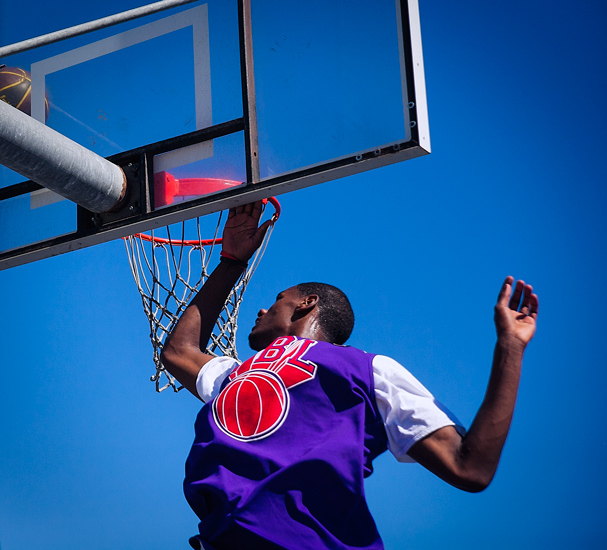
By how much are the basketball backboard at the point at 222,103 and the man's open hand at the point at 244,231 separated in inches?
10.8

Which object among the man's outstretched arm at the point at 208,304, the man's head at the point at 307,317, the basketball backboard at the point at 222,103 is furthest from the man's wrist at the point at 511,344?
the man's outstretched arm at the point at 208,304

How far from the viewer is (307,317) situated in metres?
3.82

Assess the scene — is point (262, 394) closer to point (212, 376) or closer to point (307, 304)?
point (212, 376)

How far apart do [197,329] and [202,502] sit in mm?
1203

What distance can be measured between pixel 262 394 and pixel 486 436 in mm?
882

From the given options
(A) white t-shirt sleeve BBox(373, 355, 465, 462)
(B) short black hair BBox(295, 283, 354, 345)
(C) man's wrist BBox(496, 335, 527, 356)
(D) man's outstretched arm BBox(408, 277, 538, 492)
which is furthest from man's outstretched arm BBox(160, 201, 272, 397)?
(C) man's wrist BBox(496, 335, 527, 356)

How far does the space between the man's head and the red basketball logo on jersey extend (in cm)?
52

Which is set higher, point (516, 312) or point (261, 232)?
point (261, 232)

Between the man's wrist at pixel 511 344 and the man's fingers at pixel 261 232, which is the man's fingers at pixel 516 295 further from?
the man's fingers at pixel 261 232

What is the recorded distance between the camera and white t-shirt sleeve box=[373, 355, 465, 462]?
2.78 m

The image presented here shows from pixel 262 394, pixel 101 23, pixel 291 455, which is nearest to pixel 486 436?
pixel 291 455

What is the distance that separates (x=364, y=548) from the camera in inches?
107

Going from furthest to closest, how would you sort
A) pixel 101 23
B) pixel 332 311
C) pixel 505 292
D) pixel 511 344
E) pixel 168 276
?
pixel 168 276 < pixel 101 23 < pixel 332 311 < pixel 505 292 < pixel 511 344

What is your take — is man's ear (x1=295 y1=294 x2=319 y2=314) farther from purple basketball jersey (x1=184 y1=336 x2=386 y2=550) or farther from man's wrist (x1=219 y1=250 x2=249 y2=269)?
purple basketball jersey (x1=184 y1=336 x2=386 y2=550)
